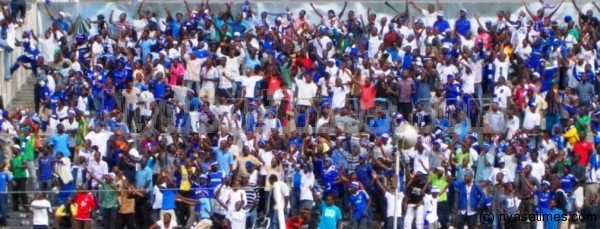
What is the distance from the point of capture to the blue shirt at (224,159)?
1750 inches

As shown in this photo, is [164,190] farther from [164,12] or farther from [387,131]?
[164,12]

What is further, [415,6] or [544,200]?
[415,6]

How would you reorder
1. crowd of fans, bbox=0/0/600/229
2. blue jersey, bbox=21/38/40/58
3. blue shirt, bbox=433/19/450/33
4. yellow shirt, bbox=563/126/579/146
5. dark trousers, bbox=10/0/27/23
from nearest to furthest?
crowd of fans, bbox=0/0/600/229
yellow shirt, bbox=563/126/579/146
blue jersey, bbox=21/38/40/58
dark trousers, bbox=10/0/27/23
blue shirt, bbox=433/19/450/33

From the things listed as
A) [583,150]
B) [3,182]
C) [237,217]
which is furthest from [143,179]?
[583,150]

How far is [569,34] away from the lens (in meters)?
51.3

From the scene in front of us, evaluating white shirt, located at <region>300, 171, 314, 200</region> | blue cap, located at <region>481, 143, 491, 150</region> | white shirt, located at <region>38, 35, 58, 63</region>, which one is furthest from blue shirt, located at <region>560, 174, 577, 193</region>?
white shirt, located at <region>38, 35, 58, 63</region>

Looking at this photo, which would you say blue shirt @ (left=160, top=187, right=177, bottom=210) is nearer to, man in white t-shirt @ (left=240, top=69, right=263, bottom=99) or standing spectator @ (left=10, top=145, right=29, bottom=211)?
standing spectator @ (left=10, top=145, right=29, bottom=211)

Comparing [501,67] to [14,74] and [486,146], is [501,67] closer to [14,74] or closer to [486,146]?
[486,146]

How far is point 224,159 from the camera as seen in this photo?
44.6 m

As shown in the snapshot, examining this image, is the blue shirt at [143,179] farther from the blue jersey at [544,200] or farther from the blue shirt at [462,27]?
the blue shirt at [462,27]

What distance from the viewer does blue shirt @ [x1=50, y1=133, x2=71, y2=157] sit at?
4509cm

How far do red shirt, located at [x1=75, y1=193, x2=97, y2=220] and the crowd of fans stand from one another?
1.3 inches

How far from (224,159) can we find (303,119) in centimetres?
291

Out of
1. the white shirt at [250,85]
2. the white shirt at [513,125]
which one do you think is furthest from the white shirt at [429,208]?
the white shirt at [250,85]
